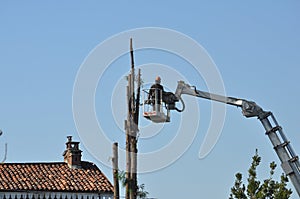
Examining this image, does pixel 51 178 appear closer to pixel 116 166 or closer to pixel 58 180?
pixel 58 180

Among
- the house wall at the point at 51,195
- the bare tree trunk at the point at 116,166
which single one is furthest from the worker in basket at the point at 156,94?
the house wall at the point at 51,195

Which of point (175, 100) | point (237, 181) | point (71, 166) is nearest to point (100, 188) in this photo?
point (71, 166)

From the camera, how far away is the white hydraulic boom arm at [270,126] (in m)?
23.6

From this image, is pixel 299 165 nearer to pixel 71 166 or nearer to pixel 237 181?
pixel 237 181

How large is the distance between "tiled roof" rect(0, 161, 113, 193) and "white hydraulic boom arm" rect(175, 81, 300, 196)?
56.5 feet

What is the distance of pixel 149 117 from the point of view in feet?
76.0

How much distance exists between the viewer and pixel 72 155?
42469 mm

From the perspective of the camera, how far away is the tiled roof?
1572 inches

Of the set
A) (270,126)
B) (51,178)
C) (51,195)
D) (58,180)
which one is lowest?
(270,126)

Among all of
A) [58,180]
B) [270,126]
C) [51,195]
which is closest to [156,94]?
[270,126]

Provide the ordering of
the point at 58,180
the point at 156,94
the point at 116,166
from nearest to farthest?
1. the point at 156,94
2. the point at 116,166
3. the point at 58,180

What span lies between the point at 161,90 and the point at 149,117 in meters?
0.84

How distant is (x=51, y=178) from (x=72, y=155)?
195 centimetres

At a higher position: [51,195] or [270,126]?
[51,195]
